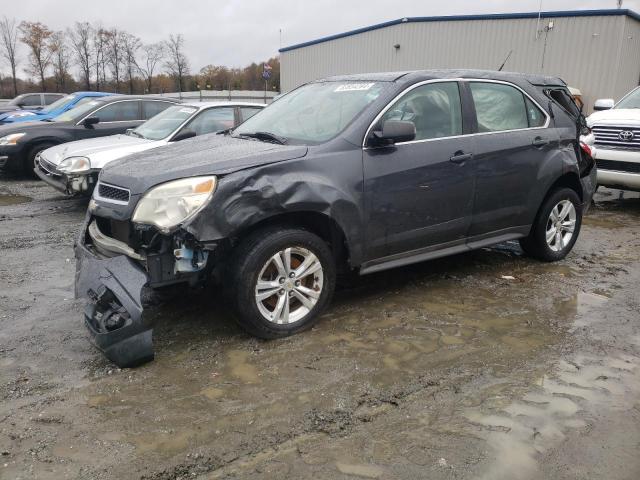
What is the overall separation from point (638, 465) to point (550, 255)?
10.7 feet

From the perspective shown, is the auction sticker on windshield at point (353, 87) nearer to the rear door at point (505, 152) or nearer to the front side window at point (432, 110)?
the front side window at point (432, 110)

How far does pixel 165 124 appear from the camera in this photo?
7.94 metres

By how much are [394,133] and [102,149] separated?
477 cm

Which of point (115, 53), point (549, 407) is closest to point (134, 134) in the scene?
point (549, 407)

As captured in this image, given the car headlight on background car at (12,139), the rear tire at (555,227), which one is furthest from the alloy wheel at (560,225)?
the car headlight on background car at (12,139)

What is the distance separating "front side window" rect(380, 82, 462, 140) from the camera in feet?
14.1

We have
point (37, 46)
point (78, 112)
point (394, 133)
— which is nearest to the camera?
point (394, 133)

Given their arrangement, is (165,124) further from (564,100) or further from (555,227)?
(555,227)

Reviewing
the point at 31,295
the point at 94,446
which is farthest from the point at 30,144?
the point at 94,446

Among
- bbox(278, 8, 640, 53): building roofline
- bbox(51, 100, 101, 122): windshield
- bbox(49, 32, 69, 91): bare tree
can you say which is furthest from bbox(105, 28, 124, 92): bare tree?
bbox(51, 100, 101, 122): windshield

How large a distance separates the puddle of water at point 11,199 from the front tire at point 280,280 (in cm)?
643

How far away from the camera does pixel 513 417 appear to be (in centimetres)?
293

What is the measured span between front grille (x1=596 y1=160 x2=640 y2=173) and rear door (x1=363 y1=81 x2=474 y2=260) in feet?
16.2

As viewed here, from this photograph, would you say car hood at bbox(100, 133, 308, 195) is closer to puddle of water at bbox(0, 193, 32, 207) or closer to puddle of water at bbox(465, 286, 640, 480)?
puddle of water at bbox(465, 286, 640, 480)
